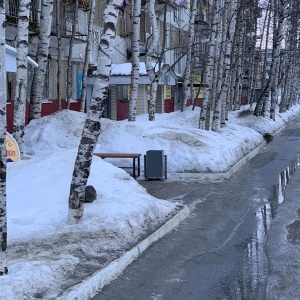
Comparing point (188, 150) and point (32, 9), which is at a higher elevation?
point (32, 9)

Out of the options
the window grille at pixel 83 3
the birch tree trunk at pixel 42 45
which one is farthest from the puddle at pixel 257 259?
the window grille at pixel 83 3

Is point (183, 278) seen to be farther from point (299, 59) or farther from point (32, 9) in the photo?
point (299, 59)

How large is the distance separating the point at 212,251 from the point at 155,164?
6481mm

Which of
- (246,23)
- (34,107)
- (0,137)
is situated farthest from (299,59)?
(0,137)

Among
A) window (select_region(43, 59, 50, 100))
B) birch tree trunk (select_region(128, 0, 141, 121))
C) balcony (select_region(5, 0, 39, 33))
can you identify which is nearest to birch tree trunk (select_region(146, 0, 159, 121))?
birch tree trunk (select_region(128, 0, 141, 121))

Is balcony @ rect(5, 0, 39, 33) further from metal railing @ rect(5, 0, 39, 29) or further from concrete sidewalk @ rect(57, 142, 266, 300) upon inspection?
concrete sidewalk @ rect(57, 142, 266, 300)

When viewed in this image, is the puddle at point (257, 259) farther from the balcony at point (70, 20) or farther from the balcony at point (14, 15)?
the balcony at point (70, 20)

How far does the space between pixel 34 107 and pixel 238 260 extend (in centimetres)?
1163

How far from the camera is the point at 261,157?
21.6 metres

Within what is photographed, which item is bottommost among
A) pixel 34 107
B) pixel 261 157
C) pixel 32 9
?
pixel 261 157

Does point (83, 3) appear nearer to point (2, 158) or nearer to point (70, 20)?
point (70, 20)

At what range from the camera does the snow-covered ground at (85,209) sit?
21.5ft

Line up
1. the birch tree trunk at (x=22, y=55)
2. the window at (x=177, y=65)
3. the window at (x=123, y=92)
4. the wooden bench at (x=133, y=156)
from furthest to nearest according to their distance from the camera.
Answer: the window at (x=177, y=65)
the window at (x=123, y=92)
the wooden bench at (x=133, y=156)
the birch tree trunk at (x=22, y=55)

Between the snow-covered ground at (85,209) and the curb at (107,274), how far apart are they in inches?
4.1
